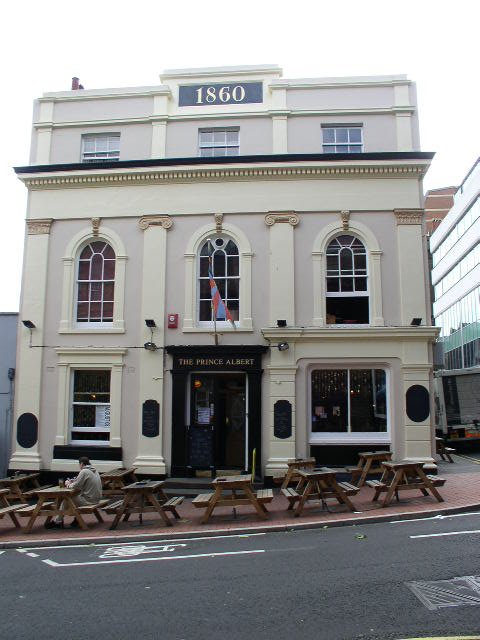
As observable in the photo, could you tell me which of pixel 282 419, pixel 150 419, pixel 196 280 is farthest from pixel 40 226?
pixel 282 419

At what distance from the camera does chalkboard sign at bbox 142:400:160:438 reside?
14477mm

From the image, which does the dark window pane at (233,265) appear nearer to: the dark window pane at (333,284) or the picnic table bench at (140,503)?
the dark window pane at (333,284)

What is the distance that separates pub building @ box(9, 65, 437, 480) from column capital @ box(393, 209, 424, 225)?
0.17 ft

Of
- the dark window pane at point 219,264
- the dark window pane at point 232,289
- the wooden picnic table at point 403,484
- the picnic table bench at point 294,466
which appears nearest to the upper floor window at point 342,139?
the dark window pane at point 219,264

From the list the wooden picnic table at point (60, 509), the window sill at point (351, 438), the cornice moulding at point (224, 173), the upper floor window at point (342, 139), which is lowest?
the wooden picnic table at point (60, 509)

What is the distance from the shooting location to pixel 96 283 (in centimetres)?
1561

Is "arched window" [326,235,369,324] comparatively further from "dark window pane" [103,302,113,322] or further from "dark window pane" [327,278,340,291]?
"dark window pane" [103,302,113,322]

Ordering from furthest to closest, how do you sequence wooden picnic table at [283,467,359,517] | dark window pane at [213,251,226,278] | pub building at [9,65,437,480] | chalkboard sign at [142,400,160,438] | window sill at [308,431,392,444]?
1. dark window pane at [213,251,226,278]
2. chalkboard sign at [142,400,160,438]
3. pub building at [9,65,437,480]
4. window sill at [308,431,392,444]
5. wooden picnic table at [283,467,359,517]

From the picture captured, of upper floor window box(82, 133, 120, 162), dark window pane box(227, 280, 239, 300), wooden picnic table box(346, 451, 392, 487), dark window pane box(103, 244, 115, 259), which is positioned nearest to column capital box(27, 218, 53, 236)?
dark window pane box(103, 244, 115, 259)

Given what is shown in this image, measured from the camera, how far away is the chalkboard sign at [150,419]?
14477 mm

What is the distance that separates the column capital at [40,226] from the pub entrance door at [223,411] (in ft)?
18.5

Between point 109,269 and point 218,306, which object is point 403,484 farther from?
point 109,269

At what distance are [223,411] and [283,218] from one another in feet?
17.0

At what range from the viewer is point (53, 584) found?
696 cm
